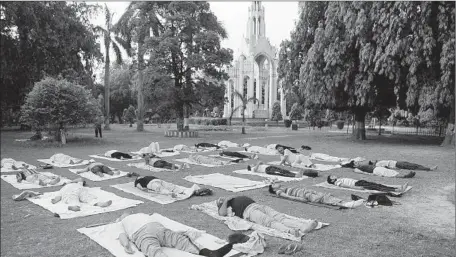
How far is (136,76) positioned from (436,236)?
98.5 ft

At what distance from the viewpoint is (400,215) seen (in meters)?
7.12

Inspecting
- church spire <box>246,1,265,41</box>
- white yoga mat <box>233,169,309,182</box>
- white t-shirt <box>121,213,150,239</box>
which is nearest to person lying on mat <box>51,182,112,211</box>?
white t-shirt <box>121,213,150,239</box>

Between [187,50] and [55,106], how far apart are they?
11.9m

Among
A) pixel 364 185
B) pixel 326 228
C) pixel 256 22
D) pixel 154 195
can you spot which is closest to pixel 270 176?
pixel 364 185

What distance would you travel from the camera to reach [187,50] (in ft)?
93.4

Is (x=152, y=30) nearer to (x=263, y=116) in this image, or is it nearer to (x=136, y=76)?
(x=136, y=76)

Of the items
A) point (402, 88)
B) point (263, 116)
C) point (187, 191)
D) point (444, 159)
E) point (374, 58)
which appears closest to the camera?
point (187, 191)

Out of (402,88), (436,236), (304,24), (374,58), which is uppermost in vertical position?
(304,24)

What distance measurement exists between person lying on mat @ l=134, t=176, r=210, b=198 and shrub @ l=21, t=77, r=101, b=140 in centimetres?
1285

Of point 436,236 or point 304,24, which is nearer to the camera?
point 436,236

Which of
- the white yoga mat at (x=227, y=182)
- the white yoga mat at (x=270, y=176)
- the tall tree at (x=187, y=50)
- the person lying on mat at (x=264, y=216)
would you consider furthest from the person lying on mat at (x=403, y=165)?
the tall tree at (x=187, y=50)

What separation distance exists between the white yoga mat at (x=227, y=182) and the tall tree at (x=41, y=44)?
54.8 ft

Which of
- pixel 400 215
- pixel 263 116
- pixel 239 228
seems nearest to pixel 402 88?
pixel 400 215

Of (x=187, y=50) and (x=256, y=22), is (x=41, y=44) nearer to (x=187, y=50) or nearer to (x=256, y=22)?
(x=187, y=50)
